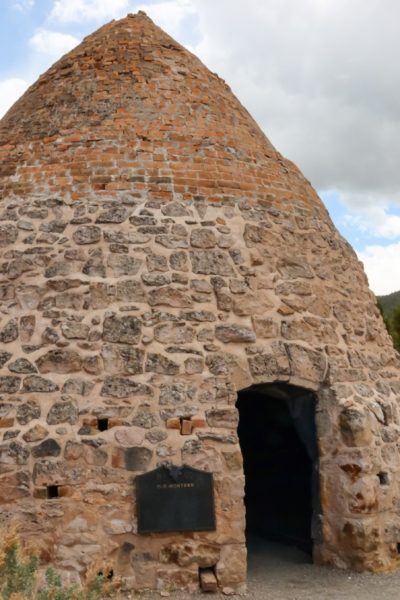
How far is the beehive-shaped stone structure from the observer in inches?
222

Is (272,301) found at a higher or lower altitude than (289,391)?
higher

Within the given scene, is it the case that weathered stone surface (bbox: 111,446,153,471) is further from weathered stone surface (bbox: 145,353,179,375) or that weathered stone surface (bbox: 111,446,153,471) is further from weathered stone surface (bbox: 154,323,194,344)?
weathered stone surface (bbox: 154,323,194,344)

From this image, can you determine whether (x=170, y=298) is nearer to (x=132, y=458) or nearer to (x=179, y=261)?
(x=179, y=261)

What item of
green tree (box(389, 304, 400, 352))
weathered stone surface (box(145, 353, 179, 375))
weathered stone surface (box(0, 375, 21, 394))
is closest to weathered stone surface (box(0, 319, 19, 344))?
weathered stone surface (box(0, 375, 21, 394))

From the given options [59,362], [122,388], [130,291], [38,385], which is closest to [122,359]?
[122,388]

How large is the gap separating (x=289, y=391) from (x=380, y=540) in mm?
1697

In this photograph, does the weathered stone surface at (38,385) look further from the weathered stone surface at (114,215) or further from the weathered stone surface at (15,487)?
the weathered stone surface at (114,215)

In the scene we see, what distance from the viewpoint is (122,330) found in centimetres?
607

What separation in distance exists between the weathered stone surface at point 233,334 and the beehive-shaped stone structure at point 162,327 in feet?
0.06

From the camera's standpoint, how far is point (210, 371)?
6.07m

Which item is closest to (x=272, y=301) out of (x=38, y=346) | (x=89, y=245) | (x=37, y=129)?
(x=89, y=245)

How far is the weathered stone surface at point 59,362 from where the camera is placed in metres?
5.95

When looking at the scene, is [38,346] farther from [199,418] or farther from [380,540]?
[380,540]

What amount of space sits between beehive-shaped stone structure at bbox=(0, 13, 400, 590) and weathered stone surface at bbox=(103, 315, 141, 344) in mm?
14
